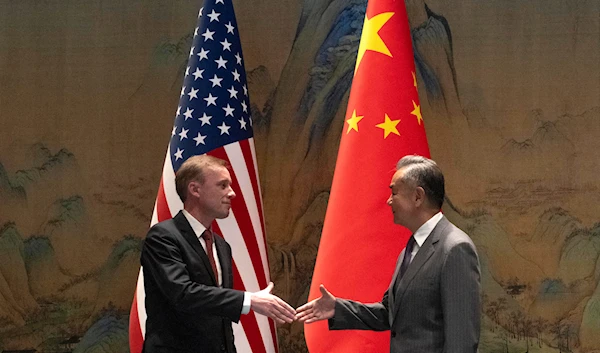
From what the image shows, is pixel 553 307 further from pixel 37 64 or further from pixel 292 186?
pixel 37 64

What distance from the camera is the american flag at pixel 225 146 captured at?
14.6ft

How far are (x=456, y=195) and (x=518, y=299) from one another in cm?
82

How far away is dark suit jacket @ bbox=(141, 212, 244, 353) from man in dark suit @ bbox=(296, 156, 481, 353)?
0.66 m

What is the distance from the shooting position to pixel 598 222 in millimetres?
5000

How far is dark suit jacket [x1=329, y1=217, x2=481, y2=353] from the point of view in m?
2.57

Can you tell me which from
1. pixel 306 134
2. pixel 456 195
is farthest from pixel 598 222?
pixel 306 134

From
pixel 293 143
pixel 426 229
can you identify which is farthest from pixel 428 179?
pixel 293 143

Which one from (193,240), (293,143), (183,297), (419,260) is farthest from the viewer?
(293,143)

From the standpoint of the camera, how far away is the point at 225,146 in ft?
15.0

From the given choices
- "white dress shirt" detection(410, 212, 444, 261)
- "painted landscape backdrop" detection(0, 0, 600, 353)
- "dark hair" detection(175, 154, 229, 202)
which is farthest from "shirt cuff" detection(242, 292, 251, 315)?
"painted landscape backdrop" detection(0, 0, 600, 353)

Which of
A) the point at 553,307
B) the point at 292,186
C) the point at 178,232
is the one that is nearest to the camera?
the point at 178,232

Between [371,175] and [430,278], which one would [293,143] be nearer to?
[371,175]

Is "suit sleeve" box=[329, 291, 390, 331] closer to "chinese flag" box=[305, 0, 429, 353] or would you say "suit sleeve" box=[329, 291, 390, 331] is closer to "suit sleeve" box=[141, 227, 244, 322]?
"suit sleeve" box=[141, 227, 244, 322]

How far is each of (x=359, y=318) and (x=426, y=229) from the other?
0.56 meters
